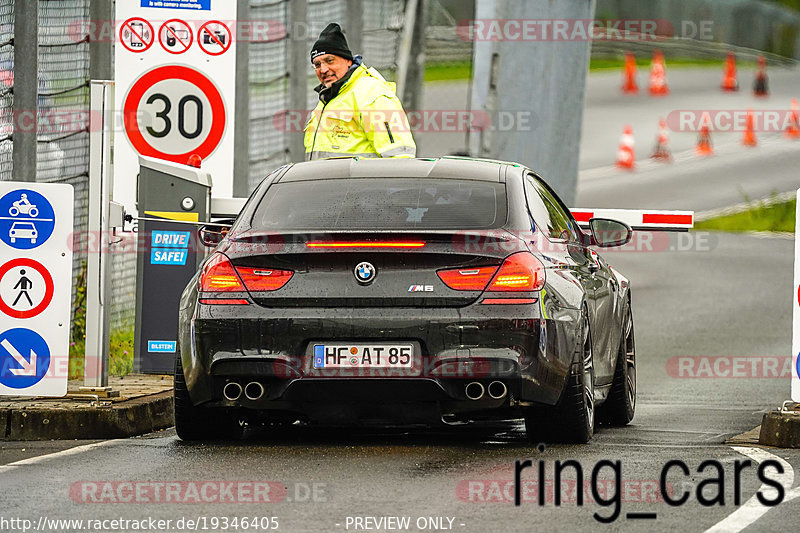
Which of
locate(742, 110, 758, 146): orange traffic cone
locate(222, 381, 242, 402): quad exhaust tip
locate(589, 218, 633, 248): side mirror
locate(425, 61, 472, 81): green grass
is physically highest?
locate(425, 61, 472, 81): green grass

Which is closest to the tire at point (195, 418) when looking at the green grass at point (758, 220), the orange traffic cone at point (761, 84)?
the green grass at point (758, 220)

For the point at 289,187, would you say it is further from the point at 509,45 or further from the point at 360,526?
the point at 509,45

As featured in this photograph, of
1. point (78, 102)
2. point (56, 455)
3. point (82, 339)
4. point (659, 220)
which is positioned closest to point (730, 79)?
point (78, 102)

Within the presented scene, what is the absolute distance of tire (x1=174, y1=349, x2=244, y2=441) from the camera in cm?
863

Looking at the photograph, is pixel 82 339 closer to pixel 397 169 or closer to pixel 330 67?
pixel 330 67

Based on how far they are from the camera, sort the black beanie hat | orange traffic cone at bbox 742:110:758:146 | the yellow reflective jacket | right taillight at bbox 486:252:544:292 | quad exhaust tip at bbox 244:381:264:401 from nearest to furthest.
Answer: right taillight at bbox 486:252:544:292 → quad exhaust tip at bbox 244:381:264:401 → the yellow reflective jacket → the black beanie hat → orange traffic cone at bbox 742:110:758:146

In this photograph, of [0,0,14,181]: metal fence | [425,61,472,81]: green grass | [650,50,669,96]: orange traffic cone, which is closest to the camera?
[0,0,14,181]: metal fence

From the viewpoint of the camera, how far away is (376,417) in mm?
8297

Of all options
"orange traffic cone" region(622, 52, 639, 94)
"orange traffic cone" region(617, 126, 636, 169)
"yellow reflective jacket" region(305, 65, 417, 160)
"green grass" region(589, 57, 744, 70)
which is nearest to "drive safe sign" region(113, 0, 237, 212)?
"yellow reflective jacket" region(305, 65, 417, 160)

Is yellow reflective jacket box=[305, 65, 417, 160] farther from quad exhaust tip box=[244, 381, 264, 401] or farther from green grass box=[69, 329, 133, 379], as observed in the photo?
quad exhaust tip box=[244, 381, 264, 401]

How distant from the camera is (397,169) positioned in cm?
905

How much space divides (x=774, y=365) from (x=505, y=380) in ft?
21.1

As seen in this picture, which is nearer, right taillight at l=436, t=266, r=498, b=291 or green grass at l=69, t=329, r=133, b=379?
right taillight at l=436, t=266, r=498, b=291

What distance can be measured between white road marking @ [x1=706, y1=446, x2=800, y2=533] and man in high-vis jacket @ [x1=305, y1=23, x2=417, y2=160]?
10.9ft
